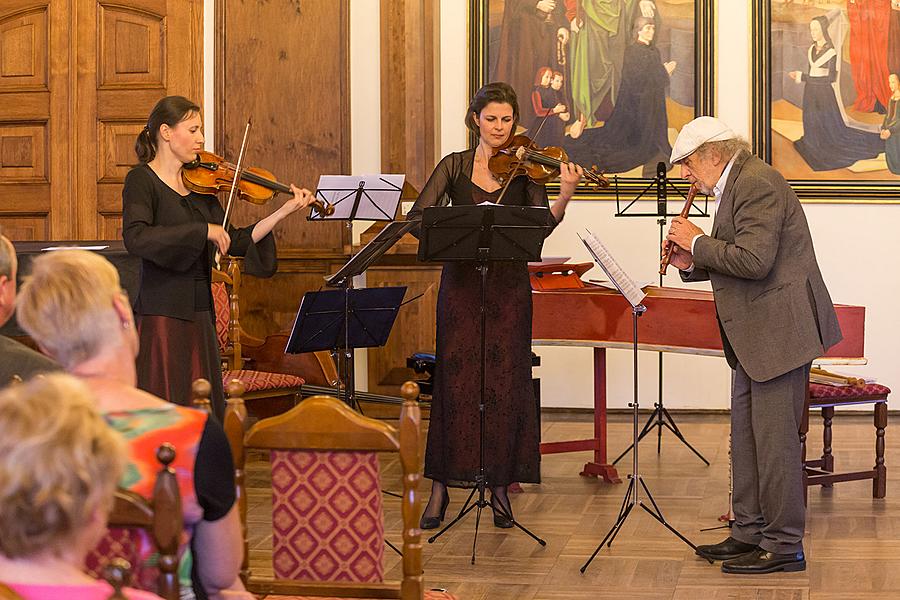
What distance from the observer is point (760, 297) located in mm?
4461

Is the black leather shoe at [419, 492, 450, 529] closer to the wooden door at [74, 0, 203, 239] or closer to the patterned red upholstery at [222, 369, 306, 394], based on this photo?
the patterned red upholstery at [222, 369, 306, 394]

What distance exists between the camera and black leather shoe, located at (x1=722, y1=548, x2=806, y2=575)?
4504 millimetres

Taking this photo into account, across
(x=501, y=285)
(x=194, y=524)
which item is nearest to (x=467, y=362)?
(x=501, y=285)

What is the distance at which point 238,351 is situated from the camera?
6.71 m

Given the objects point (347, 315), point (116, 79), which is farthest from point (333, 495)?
point (116, 79)

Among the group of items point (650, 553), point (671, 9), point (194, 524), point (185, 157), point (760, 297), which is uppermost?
point (671, 9)

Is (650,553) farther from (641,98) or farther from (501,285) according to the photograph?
(641,98)

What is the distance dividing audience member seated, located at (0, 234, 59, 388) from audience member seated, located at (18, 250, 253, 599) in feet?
2.16

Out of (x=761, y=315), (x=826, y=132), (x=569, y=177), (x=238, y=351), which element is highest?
(x=826, y=132)

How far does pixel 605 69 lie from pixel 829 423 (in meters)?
3.33

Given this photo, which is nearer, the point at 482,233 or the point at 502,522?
the point at 482,233

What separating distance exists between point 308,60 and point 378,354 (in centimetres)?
186

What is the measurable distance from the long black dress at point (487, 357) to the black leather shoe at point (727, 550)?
87 cm

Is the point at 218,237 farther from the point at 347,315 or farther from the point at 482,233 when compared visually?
the point at 347,315
